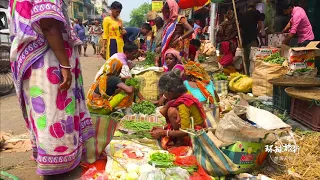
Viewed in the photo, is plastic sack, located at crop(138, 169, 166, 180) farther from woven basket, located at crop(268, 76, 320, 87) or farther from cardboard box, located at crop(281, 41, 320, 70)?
cardboard box, located at crop(281, 41, 320, 70)

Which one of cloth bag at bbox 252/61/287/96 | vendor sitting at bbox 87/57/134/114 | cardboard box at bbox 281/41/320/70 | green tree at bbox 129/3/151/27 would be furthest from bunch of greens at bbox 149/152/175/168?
green tree at bbox 129/3/151/27

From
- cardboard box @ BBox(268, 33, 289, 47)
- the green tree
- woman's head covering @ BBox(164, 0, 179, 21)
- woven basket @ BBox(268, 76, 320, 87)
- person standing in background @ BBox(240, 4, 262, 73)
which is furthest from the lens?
the green tree

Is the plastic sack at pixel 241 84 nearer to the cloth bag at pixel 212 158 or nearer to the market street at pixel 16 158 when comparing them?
the cloth bag at pixel 212 158

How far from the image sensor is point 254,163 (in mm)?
2756

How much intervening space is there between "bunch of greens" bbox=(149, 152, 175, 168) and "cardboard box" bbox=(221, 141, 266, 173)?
544 millimetres

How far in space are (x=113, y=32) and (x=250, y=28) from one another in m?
3.80

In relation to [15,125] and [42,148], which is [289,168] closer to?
[42,148]

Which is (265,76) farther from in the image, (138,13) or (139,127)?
(138,13)

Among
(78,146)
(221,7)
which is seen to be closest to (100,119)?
(78,146)

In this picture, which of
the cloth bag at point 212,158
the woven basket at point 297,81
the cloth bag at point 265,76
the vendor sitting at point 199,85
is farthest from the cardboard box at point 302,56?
the cloth bag at point 212,158

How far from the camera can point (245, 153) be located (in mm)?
2662

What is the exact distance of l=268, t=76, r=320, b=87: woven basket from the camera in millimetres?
4047

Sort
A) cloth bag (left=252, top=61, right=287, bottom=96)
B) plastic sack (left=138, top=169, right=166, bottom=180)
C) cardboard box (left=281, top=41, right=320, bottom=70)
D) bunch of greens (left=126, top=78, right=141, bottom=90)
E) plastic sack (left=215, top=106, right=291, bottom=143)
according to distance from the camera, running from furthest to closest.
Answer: cloth bag (left=252, top=61, right=287, bottom=96), bunch of greens (left=126, top=78, right=141, bottom=90), cardboard box (left=281, top=41, right=320, bottom=70), plastic sack (left=215, top=106, right=291, bottom=143), plastic sack (left=138, top=169, right=166, bottom=180)

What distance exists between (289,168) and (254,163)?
420 millimetres
